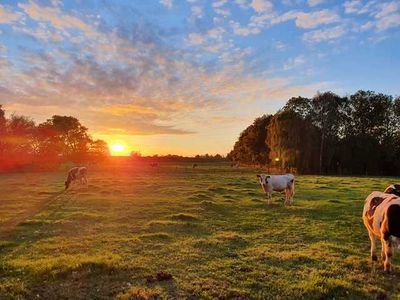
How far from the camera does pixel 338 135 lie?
7081cm

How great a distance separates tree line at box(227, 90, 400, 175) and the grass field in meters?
46.3

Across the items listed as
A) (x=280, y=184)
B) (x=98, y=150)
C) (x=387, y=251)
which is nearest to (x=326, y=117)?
(x=280, y=184)

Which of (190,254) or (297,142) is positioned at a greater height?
(297,142)

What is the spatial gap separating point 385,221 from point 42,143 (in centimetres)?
8800

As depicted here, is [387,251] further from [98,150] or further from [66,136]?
[98,150]

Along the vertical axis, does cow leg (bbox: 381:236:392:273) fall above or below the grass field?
above

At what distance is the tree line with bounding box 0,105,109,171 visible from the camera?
77.4 metres

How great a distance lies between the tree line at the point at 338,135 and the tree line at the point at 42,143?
159ft

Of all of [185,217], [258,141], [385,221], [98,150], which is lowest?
[185,217]

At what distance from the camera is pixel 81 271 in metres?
9.89

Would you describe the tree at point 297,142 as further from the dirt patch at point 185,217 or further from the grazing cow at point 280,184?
the dirt patch at point 185,217

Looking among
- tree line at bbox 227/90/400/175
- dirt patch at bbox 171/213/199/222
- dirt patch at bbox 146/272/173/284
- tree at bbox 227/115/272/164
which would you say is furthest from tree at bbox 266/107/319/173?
dirt patch at bbox 146/272/173/284

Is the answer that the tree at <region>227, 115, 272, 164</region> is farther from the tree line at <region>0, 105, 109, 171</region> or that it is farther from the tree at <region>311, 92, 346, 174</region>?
the tree line at <region>0, 105, 109, 171</region>

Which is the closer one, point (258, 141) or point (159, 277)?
point (159, 277)
